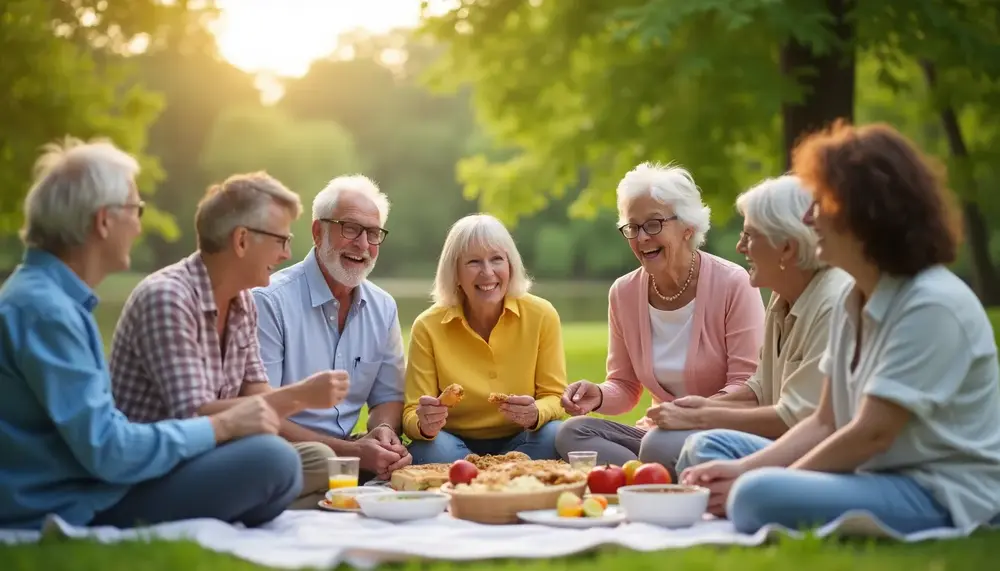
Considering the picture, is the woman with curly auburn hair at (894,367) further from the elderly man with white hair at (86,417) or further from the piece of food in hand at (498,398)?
the piece of food in hand at (498,398)

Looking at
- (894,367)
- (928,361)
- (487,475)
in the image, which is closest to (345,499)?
(487,475)

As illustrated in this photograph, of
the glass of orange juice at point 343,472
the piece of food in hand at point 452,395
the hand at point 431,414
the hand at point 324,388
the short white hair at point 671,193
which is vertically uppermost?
the short white hair at point 671,193

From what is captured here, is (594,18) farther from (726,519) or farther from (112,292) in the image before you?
(112,292)

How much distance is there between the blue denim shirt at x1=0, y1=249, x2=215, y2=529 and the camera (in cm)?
436

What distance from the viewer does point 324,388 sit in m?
5.03

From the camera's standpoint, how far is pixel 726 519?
518cm

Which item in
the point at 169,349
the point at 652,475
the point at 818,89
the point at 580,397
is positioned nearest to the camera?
the point at 169,349

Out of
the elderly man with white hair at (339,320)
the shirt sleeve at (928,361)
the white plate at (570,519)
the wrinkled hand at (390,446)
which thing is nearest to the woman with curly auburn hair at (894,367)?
the shirt sleeve at (928,361)

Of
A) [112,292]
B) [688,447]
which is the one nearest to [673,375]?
[688,447]

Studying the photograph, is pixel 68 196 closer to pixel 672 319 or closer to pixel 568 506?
pixel 568 506

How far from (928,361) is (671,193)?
8.17 ft

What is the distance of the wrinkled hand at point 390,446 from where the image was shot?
637cm

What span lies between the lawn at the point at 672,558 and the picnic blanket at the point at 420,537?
0.05 meters

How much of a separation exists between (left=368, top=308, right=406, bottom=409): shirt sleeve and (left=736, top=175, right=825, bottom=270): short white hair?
2.39 metres
